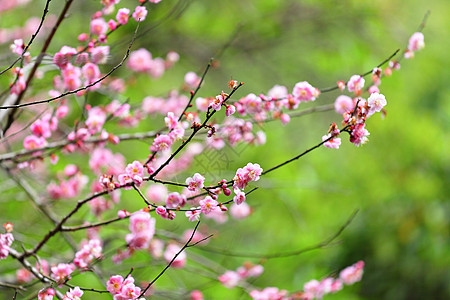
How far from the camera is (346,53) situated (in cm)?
425

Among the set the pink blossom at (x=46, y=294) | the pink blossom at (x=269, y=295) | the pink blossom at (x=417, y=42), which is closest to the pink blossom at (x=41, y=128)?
the pink blossom at (x=46, y=294)

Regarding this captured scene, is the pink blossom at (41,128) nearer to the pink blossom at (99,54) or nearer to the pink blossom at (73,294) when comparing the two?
the pink blossom at (99,54)

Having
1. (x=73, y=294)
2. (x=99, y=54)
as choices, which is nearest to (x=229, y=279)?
(x=73, y=294)

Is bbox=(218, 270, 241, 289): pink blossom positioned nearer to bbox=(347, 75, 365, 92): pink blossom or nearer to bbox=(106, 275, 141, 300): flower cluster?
bbox=(106, 275, 141, 300): flower cluster

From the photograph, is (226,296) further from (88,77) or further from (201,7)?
(201,7)

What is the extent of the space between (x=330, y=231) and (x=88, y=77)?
253cm

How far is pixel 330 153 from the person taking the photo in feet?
18.0

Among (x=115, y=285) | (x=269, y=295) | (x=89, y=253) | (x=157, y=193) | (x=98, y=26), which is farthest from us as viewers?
(x=157, y=193)

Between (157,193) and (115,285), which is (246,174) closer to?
(115,285)

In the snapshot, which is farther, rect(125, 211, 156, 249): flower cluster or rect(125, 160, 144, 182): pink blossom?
rect(125, 211, 156, 249): flower cluster

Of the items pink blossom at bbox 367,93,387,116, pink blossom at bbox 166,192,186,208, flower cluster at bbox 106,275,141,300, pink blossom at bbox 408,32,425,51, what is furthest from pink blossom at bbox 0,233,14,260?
pink blossom at bbox 408,32,425,51

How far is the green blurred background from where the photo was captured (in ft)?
12.2

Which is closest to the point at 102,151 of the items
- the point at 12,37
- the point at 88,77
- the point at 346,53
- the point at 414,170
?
the point at 88,77

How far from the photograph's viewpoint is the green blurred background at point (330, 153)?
3.71 metres
